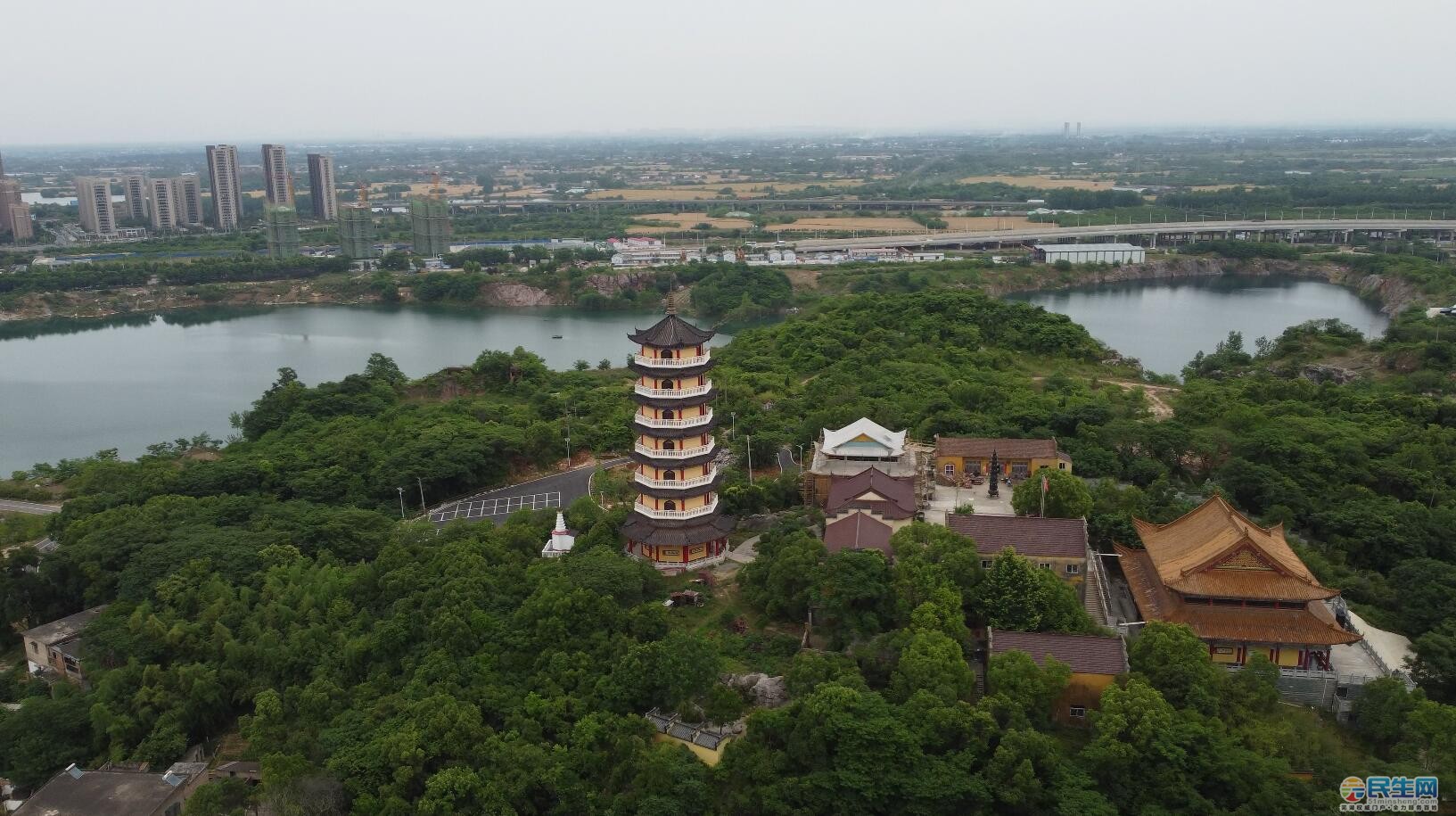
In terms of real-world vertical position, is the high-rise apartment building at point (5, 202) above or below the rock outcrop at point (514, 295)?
above

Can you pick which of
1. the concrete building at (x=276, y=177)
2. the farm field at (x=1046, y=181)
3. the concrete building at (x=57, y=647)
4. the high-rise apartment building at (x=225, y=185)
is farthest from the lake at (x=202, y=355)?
the farm field at (x=1046, y=181)

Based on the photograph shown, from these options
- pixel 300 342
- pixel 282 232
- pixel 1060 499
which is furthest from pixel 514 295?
pixel 1060 499

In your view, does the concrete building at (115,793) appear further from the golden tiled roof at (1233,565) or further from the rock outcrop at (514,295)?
the rock outcrop at (514,295)

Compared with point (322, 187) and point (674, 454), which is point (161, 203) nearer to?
point (322, 187)

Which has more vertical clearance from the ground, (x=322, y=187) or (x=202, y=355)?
(x=322, y=187)

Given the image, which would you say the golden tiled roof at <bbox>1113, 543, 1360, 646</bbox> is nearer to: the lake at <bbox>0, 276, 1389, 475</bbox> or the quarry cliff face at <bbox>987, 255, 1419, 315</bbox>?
the lake at <bbox>0, 276, 1389, 475</bbox>

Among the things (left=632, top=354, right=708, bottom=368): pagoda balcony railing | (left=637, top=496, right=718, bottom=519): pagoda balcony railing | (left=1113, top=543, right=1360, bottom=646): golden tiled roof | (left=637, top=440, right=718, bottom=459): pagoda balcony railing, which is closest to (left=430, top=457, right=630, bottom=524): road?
(left=637, top=496, right=718, bottom=519): pagoda balcony railing

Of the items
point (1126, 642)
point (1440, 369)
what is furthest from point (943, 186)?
point (1126, 642)
